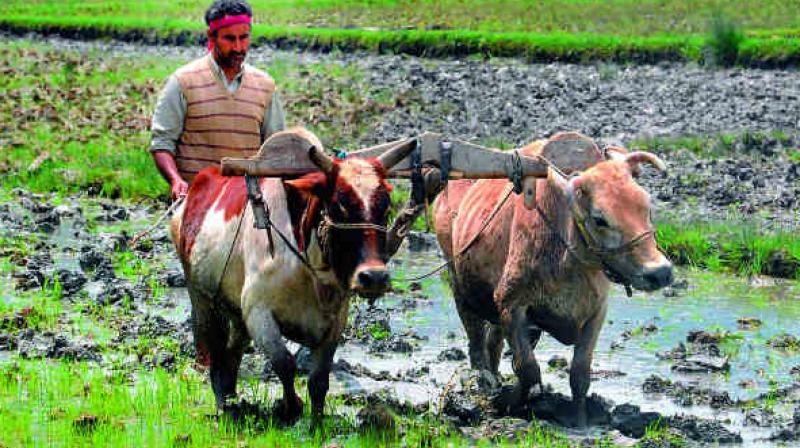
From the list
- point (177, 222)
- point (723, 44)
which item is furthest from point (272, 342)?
point (723, 44)

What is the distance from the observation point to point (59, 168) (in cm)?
1741

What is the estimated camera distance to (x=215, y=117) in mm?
8125

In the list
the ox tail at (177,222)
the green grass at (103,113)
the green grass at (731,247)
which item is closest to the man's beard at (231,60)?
the ox tail at (177,222)

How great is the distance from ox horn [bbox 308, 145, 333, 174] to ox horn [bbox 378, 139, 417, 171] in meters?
0.27

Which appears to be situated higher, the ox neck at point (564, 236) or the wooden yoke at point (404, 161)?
the wooden yoke at point (404, 161)

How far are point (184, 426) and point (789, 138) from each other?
11.6m

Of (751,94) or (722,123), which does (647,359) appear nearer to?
(722,123)

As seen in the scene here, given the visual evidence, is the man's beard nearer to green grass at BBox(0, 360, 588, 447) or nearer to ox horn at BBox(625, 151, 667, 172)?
green grass at BBox(0, 360, 588, 447)

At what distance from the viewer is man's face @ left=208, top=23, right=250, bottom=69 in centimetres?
789

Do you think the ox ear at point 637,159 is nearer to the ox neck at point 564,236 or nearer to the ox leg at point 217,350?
the ox neck at point 564,236

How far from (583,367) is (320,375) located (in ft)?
4.79

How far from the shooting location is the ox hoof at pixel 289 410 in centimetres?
711

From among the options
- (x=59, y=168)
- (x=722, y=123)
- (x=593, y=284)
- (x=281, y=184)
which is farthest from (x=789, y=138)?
(x=281, y=184)

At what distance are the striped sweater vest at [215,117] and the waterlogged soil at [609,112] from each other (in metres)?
6.57
